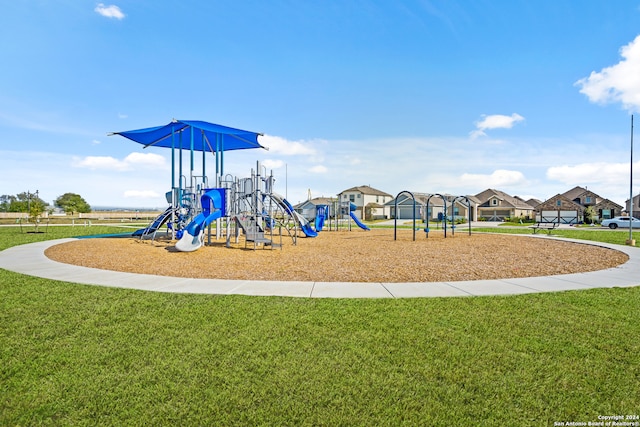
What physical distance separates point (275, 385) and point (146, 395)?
3.98 ft

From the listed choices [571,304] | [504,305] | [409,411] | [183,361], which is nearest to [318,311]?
[183,361]

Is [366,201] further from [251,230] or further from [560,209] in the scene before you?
[251,230]

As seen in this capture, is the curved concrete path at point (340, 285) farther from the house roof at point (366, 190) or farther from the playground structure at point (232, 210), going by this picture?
the house roof at point (366, 190)

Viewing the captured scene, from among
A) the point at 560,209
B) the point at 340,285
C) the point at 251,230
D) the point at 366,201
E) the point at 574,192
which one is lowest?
the point at 340,285

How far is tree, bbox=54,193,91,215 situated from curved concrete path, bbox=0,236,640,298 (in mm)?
95297

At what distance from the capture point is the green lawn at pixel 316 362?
10.7ft

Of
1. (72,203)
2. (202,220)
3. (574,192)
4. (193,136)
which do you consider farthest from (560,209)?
(72,203)

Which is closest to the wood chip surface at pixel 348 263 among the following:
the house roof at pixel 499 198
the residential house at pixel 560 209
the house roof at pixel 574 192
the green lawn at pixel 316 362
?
Result: the green lawn at pixel 316 362

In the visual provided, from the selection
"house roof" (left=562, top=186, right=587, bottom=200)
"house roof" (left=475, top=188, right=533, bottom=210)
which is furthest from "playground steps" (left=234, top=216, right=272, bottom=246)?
"house roof" (left=562, top=186, right=587, bottom=200)

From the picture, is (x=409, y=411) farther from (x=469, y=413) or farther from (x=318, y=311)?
(x=318, y=311)

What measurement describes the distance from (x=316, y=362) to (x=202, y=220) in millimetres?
12103

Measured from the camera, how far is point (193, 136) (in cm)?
2067

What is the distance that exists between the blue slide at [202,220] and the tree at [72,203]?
89756 mm

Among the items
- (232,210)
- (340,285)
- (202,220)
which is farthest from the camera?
(232,210)
